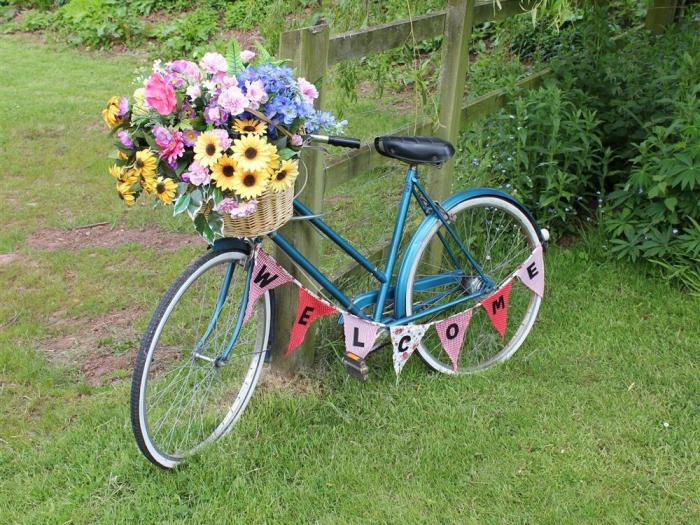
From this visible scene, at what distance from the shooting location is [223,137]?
2312 millimetres

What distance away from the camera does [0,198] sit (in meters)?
5.40

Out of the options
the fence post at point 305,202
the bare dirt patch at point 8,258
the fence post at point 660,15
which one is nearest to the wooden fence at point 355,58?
the fence post at point 305,202

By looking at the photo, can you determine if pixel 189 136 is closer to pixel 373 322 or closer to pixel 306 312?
pixel 306 312

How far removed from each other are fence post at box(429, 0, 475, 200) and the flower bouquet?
1.29m

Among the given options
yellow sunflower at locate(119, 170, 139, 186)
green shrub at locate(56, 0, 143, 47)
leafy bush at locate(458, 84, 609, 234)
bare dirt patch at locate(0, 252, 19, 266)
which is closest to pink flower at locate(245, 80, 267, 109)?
yellow sunflower at locate(119, 170, 139, 186)

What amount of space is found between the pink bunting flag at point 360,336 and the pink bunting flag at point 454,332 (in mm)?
383

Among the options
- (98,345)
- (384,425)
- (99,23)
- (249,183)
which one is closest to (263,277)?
(249,183)

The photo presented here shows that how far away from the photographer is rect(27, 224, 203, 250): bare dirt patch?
4777 mm

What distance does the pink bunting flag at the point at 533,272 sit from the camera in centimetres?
355

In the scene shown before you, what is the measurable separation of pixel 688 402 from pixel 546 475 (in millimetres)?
811

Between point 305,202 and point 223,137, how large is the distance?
71 centimetres

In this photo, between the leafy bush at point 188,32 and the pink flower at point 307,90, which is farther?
the leafy bush at point 188,32

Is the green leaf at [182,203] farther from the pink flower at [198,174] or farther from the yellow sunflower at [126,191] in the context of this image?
the yellow sunflower at [126,191]

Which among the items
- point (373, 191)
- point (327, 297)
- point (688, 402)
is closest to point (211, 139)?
point (327, 297)
